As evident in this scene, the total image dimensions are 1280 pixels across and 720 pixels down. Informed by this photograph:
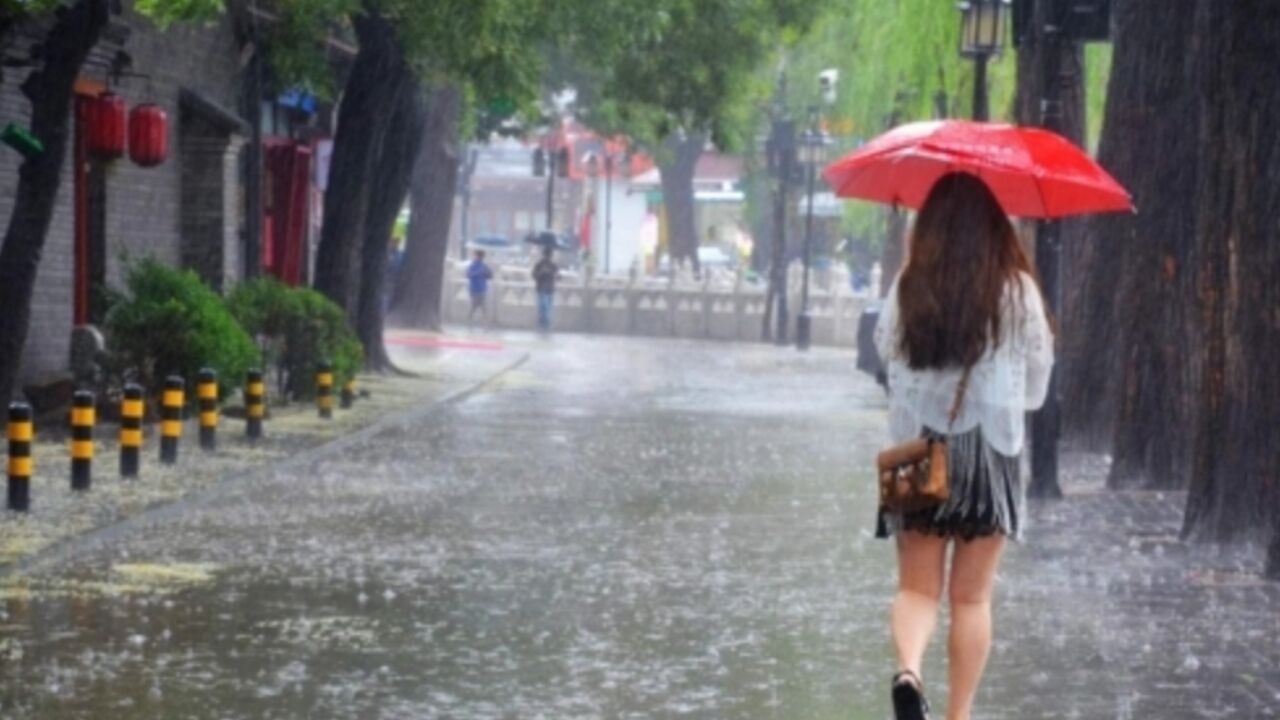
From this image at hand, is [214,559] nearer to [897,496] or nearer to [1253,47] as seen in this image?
[1253,47]

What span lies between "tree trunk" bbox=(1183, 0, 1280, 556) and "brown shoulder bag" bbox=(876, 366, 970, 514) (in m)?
6.63

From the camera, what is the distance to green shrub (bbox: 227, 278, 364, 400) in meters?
29.2

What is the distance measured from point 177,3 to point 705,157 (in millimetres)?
85689

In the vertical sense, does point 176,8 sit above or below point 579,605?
above

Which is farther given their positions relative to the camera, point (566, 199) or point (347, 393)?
point (566, 199)

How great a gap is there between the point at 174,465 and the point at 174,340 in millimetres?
3442

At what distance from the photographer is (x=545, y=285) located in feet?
203

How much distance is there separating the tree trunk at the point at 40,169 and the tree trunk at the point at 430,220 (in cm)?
2883

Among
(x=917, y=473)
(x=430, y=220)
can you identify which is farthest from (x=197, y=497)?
(x=430, y=220)

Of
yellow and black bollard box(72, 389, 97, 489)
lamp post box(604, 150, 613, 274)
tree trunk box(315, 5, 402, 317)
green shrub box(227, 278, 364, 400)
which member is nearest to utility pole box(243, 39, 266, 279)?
tree trunk box(315, 5, 402, 317)

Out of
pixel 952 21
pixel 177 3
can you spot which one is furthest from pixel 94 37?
pixel 952 21

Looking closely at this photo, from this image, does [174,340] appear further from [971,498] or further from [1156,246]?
[971,498]

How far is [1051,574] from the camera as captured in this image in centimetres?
1590

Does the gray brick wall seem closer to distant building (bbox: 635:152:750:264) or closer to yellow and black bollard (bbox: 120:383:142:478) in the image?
yellow and black bollard (bbox: 120:383:142:478)
